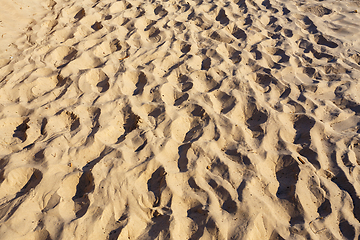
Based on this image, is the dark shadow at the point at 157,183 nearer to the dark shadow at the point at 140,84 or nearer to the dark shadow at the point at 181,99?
the dark shadow at the point at 181,99

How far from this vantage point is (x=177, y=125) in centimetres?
277

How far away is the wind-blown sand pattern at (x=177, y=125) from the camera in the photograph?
6.85ft

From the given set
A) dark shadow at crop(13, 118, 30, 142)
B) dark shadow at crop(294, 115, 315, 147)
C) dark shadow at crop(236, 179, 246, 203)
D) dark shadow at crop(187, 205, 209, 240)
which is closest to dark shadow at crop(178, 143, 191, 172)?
dark shadow at crop(187, 205, 209, 240)

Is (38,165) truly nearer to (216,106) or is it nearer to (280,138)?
(216,106)

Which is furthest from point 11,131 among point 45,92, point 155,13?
point 155,13

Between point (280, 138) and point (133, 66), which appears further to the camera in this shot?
point (133, 66)

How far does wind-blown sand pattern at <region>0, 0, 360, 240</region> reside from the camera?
2088mm

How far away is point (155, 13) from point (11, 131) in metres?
2.88

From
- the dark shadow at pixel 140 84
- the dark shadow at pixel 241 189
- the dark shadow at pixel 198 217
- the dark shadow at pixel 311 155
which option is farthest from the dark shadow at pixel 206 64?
the dark shadow at pixel 198 217

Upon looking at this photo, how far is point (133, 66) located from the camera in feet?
11.3

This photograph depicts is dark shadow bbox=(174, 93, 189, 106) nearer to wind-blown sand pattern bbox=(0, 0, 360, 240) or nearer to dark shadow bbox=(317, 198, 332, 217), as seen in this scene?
wind-blown sand pattern bbox=(0, 0, 360, 240)

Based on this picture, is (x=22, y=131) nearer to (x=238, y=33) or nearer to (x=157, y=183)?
(x=157, y=183)

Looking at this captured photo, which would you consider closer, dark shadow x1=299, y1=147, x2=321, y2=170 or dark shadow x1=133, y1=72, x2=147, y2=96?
dark shadow x1=299, y1=147, x2=321, y2=170

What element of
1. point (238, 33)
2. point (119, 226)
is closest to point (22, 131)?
point (119, 226)
